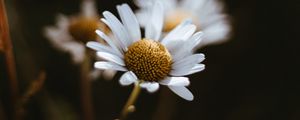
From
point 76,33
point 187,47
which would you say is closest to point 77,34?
point 76,33

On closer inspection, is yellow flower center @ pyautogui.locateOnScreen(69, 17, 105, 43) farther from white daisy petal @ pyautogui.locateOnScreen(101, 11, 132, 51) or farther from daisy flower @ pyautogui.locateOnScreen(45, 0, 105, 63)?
white daisy petal @ pyautogui.locateOnScreen(101, 11, 132, 51)

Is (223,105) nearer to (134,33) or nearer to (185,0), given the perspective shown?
(185,0)

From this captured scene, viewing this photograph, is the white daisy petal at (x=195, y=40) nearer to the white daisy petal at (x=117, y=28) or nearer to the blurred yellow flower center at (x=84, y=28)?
the white daisy petal at (x=117, y=28)

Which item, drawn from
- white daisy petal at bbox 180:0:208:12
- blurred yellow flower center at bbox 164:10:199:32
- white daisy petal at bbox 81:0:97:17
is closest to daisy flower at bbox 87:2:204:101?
white daisy petal at bbox 81:0:97:17

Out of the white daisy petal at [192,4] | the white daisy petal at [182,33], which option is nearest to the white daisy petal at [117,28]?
the white daisy petal at [182,33]

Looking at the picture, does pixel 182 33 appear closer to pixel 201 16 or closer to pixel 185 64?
pixel 185 64

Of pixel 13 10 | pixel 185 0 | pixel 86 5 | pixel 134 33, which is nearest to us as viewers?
pixel 134 33

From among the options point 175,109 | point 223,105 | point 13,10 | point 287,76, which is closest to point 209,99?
point 223,105
